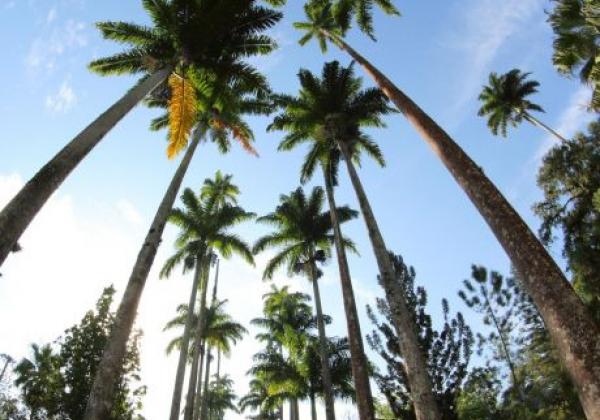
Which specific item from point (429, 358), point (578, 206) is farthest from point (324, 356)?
point (578, 206)

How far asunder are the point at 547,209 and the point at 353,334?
16.4 meters

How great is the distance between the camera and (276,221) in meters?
25.4

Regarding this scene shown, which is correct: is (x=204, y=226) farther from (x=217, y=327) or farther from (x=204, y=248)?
(x=217, y=327)

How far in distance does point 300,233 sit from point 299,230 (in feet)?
0.69

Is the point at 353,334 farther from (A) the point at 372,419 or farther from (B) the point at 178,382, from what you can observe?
(B) the point at 178,382

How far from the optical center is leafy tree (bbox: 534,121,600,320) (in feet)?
61.0

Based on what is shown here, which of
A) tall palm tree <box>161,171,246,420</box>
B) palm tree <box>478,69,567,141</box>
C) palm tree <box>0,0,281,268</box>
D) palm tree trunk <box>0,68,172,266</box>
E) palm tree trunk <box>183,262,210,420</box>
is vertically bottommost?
palm tree trunk <box>0,68,172,266</box>

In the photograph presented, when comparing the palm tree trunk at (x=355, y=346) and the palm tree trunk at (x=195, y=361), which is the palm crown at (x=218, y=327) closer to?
the palm tree trunk at (x=195, y=361)

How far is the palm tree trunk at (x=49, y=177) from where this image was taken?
519 cm

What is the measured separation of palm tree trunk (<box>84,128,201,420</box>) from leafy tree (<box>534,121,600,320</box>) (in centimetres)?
1822

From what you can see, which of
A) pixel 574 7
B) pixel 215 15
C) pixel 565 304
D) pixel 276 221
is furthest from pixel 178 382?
pixel 574 7

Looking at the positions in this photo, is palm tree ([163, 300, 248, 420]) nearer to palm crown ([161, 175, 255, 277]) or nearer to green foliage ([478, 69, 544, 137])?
palm crown ([161, 175, 255, 277])

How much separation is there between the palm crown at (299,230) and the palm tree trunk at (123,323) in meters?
13.6

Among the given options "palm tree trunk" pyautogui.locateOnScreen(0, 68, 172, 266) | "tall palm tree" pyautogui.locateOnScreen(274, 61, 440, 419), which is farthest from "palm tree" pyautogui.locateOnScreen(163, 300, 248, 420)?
"palm tree trunk" pyautogui.locateOnScreen(0, 68, 172, 266)
